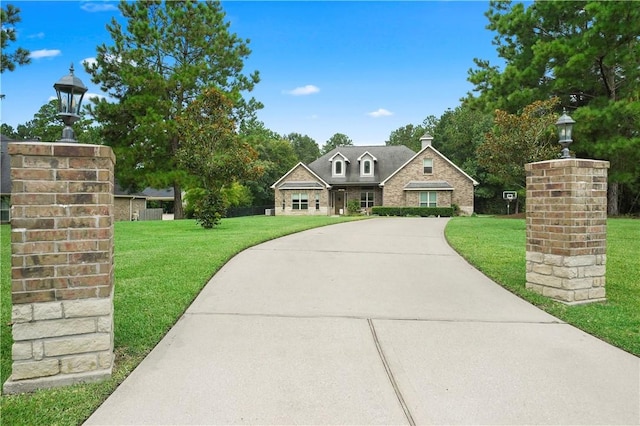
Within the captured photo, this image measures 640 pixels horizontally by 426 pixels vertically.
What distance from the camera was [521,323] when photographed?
4.41 meters

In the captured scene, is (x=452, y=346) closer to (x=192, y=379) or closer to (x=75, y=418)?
(x=192, y=379)

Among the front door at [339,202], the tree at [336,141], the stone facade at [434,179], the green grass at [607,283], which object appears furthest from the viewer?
the tree at [336,141]

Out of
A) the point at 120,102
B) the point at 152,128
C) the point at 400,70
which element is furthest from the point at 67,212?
the point at 120,102

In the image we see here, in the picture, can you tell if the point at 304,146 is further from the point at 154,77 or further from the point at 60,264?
the point at 60,264

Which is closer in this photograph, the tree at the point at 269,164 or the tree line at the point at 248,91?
the tree line at the point at 248,91

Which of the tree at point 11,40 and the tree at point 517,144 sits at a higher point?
the tree at point 11,40

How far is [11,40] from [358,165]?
82.3 ft

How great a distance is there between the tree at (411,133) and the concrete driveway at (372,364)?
56678 millimetres

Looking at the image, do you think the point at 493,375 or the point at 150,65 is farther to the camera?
the point at 150,65

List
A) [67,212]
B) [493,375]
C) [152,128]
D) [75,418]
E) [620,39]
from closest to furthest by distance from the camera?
1. [75,418]
2. [67,212]
3. [493,375]
4. [620,39]
5. [152,128]

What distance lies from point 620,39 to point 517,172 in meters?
11.3

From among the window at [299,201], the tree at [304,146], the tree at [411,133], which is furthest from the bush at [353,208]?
the tree at [304,146]

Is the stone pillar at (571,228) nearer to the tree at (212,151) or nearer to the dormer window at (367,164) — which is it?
the tree at (212,151)

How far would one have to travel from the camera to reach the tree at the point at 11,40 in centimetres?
1425
